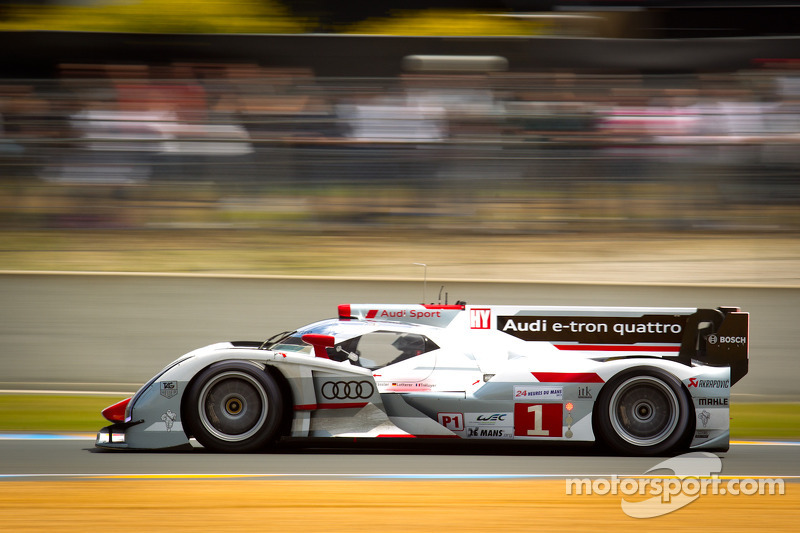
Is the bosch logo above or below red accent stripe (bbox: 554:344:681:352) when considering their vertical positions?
above

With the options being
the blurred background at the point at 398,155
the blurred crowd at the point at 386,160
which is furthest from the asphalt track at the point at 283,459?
the blurred crowd at the point at 386,160

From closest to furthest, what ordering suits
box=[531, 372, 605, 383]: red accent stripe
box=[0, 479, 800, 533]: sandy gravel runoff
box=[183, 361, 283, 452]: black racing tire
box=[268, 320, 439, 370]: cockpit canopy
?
box=[0, 479, 800, 533]: sandy gravel runoff
box=[183, 361, 283, 452]: black racing tire
box=[531, 372, 605, 383]: red accent stripe
box=[268, 320, 439, 370]: cockpit canopy

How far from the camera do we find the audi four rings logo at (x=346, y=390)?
6.52 m

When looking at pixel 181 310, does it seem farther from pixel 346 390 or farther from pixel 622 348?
pixel 622 348

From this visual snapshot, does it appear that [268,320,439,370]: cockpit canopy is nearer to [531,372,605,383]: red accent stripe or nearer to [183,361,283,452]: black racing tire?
[183,361,283,452]: black racing tire

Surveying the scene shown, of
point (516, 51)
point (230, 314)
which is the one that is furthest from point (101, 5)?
point (230, 314)

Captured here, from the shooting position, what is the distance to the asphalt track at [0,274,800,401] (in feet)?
32.1

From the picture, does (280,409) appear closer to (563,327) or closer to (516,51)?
(563,327)

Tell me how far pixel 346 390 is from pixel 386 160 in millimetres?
6491

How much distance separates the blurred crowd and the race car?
5.85 metres

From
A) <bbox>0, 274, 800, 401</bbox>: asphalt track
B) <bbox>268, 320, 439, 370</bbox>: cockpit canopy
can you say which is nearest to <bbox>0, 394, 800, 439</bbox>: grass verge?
<bbox>0, 274, 800, 401</bbox>: asphalt track

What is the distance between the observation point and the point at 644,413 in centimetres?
673
